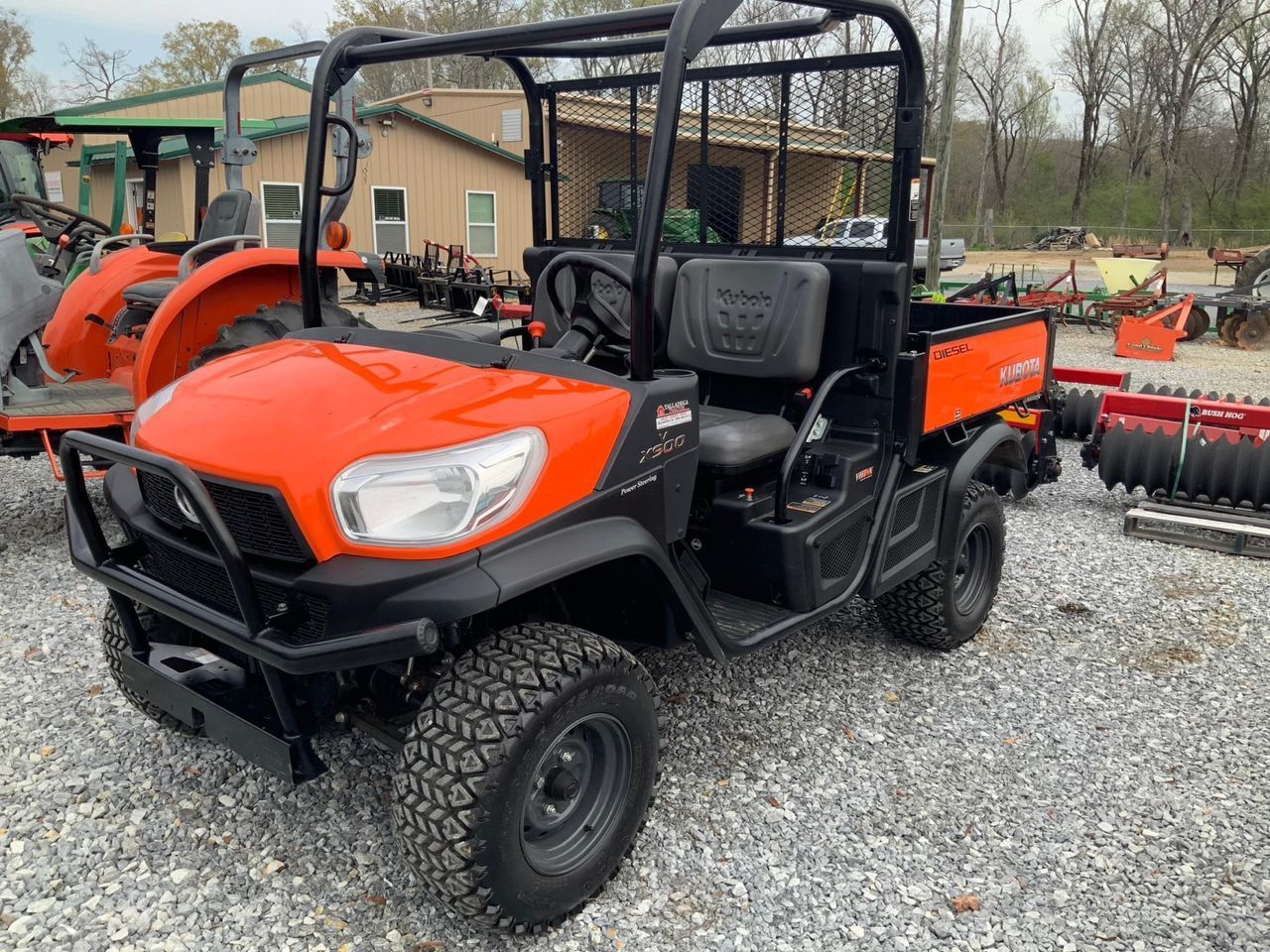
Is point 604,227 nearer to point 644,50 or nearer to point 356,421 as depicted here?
point 644,50

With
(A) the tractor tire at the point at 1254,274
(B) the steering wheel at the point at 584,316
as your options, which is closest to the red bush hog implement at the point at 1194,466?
(B) the steering wheel at the point at 584,316

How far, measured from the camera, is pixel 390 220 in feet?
58.2

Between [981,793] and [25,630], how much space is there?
142 inches

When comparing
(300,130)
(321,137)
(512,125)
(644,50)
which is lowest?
(321,137)

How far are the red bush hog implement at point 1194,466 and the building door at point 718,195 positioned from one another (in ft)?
9.58

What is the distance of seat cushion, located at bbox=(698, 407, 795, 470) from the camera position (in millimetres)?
3000

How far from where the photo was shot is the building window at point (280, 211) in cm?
1602

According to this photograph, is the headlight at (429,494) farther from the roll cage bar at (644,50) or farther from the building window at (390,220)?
the building window at (390,220)

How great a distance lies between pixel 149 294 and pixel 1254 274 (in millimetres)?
15307

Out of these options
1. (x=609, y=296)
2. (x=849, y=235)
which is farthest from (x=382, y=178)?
(x=849, y=235)

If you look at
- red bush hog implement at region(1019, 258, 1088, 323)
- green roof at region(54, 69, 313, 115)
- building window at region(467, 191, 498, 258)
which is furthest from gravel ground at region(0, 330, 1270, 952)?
building window at region(467, 191, 498, 258)

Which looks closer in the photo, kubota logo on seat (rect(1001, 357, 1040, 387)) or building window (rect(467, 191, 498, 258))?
kubota logo on seat (rect(1001, 357, 1040, 387))

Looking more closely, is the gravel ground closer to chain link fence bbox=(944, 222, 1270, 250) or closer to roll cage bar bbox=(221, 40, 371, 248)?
roll cage bar bbox=(221, 40, 371, 248)

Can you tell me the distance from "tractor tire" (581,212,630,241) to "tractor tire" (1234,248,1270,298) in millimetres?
12859
